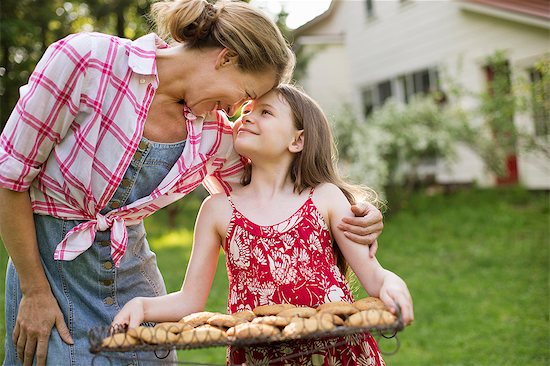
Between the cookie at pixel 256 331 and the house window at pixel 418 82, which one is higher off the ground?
the cookie at pixel 256 331

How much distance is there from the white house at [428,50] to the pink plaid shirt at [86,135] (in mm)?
6812

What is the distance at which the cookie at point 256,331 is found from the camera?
1.88 m

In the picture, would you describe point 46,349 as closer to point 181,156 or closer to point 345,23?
point 181,156

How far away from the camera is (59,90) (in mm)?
2184

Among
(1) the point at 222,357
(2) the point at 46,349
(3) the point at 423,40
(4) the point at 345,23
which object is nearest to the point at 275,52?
(2) the point at 46,349

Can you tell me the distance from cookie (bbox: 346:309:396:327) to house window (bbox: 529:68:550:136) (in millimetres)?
5594

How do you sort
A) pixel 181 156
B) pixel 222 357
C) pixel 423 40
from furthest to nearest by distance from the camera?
pixel 423 40
pixel 222 357
pixel 181 156

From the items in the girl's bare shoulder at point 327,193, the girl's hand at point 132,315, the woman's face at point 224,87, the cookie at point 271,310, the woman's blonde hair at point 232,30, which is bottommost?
the girl's hand at point 132,315

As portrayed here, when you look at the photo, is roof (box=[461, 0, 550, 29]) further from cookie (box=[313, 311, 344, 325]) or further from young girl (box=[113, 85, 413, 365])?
cookie (box=[313, 311, 344, 325])

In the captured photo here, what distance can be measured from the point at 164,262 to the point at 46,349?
6771mm

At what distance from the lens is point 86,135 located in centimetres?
228

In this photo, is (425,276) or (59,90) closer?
(59,90)

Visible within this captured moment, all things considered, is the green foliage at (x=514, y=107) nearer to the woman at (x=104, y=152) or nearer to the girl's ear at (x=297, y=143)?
the girl's ear at (x=297, y=143)

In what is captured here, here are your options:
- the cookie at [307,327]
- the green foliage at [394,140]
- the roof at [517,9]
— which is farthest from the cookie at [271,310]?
the roof at [517,9]
